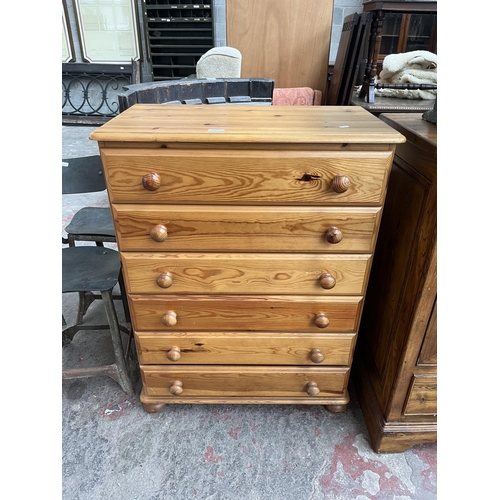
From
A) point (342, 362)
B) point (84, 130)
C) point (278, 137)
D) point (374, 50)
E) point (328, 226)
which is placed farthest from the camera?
point (84, 130)

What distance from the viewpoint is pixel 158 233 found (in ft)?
3.45

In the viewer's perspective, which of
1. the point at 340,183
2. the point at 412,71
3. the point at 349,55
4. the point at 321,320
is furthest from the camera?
the point at 349,55

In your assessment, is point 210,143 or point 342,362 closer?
point 210,143

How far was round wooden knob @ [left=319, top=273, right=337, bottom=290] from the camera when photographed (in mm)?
1130

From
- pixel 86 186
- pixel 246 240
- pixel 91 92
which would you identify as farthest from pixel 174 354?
pixel 91 92

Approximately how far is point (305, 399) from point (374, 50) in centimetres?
250

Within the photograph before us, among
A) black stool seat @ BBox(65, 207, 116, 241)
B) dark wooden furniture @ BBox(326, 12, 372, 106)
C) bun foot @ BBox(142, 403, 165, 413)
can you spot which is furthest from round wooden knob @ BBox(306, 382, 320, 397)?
dark wooden furniture @ BBox(326, 12, 372, 106)

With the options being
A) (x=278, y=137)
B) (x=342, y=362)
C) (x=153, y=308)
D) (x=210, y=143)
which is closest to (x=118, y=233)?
(x=153, y=308)

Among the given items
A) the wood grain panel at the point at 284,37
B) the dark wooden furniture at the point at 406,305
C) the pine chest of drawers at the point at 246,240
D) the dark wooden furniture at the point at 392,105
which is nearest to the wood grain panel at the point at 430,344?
the dark wooden furniture at the point at 406,305

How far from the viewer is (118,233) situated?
109 centimetres

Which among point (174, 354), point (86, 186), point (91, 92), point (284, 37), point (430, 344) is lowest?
point (174, 354)

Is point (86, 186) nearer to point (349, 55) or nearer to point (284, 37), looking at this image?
point (349, 55)

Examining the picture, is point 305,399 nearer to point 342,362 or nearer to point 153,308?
point 342,362

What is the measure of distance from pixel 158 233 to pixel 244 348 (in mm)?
543
